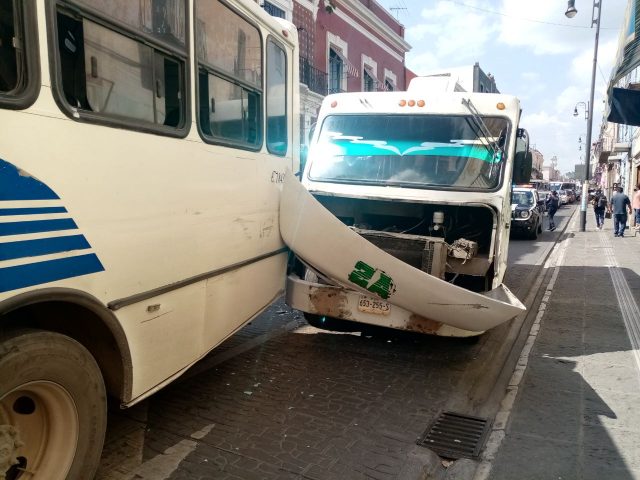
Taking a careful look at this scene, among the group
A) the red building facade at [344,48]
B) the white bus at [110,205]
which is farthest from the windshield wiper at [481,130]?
the red building facade at [344,48]

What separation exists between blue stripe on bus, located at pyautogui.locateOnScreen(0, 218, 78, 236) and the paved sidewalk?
9.27 feet

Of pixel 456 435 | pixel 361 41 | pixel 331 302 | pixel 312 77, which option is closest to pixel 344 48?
pixel 361 41

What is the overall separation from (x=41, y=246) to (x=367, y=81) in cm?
2443

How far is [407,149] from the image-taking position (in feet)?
19.5

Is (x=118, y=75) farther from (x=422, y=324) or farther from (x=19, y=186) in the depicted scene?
(x=422, y=324)

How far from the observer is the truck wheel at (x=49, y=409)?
2277mm

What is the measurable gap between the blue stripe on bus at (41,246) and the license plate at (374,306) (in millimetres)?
2820

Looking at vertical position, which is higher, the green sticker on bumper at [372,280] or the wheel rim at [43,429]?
the green sticker on bumper at [372,280]

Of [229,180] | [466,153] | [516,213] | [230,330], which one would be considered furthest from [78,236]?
[516,213]

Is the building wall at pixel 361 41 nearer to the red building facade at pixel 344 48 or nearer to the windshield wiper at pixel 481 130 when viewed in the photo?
the red building facade at pixel 344 48

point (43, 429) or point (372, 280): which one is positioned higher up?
point (372, 280)

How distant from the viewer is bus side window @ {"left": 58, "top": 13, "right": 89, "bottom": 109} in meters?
2.44

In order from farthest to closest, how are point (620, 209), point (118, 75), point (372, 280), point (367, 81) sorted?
point (367, 81) < point (620, 209) < point (372, 280) < point (118, 75)

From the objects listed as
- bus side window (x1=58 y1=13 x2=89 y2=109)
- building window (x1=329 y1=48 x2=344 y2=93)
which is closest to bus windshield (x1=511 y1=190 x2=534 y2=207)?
building window (x1=329 y1=48 x2=344 y2=93)
